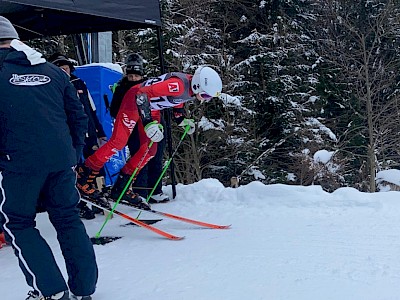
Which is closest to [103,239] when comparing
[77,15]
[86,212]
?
[86,212]

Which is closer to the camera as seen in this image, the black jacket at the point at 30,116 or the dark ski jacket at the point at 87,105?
the black jacket at the point at 30,116

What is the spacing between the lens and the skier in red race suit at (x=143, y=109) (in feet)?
16.8

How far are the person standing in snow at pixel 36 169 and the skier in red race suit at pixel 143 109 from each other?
6.80 ft

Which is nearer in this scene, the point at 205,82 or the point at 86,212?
the point at 205,82

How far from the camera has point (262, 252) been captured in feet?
13.4

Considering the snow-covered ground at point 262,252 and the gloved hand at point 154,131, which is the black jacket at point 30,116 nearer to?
the snow-covered ground at point 262,252

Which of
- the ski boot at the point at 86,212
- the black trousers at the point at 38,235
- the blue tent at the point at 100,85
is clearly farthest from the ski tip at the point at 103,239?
the blue tent at the point at 100,85

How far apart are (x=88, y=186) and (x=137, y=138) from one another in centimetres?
99

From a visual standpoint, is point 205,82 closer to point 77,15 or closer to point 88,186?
point 88,186

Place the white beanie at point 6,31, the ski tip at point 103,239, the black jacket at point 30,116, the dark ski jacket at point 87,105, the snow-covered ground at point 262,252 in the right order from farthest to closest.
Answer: the dark ski jacket at point 87,105 → the ski tip at point 103,239 → the snow-covered ground at point 262,252 → the white beanie at point 6,31 → the black jacket at point 30,116

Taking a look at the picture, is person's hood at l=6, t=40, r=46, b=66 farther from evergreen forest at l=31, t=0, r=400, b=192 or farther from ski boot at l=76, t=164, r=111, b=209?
evergreen forest at l=31, t=0, r=400, b=192

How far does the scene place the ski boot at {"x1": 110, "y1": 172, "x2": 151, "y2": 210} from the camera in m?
5.49

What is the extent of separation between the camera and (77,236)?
3.04m

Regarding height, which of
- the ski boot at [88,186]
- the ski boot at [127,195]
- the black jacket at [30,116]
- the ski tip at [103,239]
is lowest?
the ski tip at [103,239]
